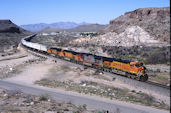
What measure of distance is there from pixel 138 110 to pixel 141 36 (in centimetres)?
5238

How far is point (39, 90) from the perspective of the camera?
23375mm

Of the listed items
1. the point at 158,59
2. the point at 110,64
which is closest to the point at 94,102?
the point at 110,64

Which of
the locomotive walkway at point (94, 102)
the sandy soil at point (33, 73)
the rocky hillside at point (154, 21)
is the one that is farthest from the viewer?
the rocky hillside at point (154, 21)

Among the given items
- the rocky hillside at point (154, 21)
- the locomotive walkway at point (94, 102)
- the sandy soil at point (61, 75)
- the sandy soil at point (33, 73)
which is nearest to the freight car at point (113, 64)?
the sandy soil at point (61, 75)

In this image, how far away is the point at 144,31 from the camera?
67812 mm

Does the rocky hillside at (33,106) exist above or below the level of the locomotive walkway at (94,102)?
above

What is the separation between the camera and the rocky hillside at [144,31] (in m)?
62.8

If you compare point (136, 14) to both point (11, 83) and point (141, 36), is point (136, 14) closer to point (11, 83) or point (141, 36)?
point (141, 36)

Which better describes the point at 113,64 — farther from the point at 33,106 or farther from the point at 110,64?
the point at 33,106

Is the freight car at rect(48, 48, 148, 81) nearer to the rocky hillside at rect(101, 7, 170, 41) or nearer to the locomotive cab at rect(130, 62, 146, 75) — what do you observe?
the locomotive cab at rect(130, 62, 146, 75)

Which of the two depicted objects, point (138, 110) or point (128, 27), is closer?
point (138, 110)

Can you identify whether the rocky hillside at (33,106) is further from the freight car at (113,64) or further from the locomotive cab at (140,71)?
the freight car at (113,64)

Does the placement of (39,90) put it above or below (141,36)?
A: below

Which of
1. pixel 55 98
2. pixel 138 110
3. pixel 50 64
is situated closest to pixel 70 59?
pixel 50 64
